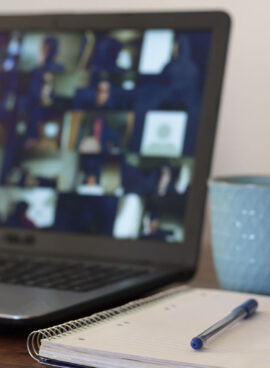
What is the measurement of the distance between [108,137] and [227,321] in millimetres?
353

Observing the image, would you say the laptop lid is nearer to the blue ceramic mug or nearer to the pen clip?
the blue ceramic mug

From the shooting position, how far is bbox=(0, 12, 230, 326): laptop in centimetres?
69

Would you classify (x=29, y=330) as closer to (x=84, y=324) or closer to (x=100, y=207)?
(x=84, y=324)

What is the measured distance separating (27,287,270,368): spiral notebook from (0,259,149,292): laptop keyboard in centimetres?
7

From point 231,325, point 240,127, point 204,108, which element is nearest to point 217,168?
point 240,127

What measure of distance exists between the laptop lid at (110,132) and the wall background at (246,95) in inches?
7.2

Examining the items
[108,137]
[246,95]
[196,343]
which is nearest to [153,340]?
[196,343]

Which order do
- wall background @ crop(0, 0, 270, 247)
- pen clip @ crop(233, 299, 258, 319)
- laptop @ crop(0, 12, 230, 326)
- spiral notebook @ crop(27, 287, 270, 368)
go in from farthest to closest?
wall background @ crop(0, 0, 270, 247)
laptop @ crop(0, 12, 230, 326)
pen clip @ crop(233, 299, 258, 319)
spiral notebook @ crop(27, 287, 270, 368)

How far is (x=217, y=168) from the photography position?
2.99ft

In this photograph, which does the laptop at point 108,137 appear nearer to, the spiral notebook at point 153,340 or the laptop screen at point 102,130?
the laptop screen at point 102,130

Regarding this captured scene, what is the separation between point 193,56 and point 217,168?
0.23 meters

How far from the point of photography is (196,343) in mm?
A: 371

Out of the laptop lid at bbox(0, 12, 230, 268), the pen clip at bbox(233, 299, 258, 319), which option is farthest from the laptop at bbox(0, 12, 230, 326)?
the pen clip at bbox(233, 299, 258, 319)

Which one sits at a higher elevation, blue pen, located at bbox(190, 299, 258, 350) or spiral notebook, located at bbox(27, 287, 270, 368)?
blue pen, located at bbox(190, 299, 258, 350)
